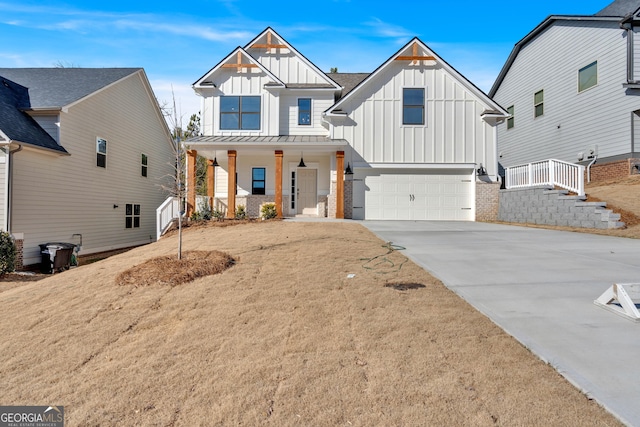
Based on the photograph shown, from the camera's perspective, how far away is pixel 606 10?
16891 mm

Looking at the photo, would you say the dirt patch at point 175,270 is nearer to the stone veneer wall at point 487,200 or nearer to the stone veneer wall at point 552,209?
the stone veneer wall at point 552,209

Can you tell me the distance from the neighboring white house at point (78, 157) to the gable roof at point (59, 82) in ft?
0.11

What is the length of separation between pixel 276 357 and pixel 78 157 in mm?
14342

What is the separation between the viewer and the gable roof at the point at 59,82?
42.3ft

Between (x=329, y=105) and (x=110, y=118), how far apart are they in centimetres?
995

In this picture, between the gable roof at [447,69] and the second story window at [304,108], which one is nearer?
the gable roof at [447,69]

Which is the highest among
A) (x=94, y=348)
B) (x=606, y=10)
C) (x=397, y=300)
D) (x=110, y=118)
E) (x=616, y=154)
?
(x=606, y=10)

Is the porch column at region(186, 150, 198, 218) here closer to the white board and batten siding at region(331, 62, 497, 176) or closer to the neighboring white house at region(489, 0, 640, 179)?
the white board and batten siding at region(331, 62, 497, 176)

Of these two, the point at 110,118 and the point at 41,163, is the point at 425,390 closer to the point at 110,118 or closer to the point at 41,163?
the point at 41,163

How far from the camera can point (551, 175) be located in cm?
1273

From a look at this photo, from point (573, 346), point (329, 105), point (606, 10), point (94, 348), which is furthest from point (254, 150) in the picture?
point (606, 10)

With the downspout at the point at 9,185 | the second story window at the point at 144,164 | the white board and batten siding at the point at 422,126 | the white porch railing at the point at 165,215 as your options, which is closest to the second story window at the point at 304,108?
the white board and batten siding at the point at 422,126

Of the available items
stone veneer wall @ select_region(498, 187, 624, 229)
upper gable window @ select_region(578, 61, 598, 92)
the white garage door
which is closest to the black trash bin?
the white garage door

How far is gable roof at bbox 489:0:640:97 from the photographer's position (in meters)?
15.0
